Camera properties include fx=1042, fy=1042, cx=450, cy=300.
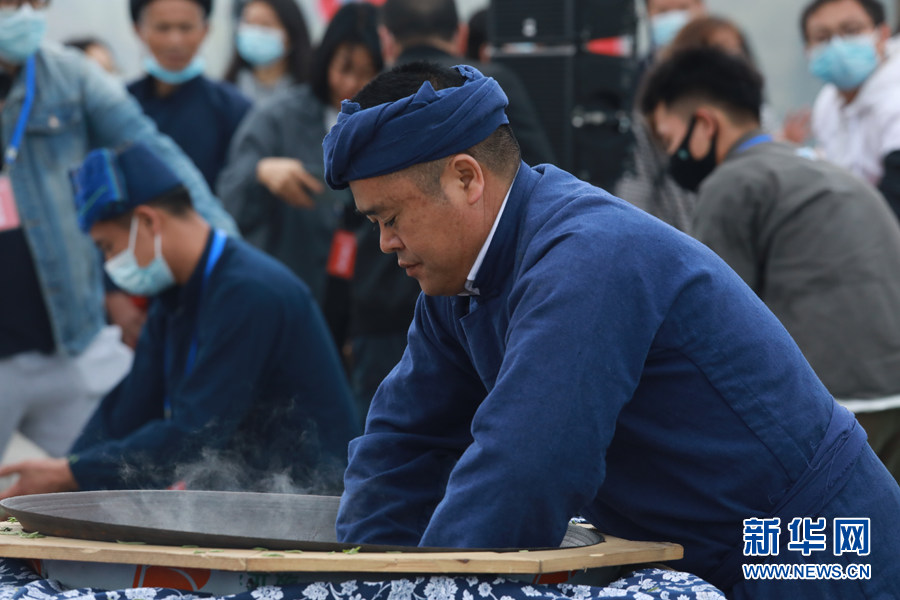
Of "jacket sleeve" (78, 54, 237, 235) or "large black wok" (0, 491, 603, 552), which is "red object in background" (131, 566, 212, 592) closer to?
"large black wok" (0, 491, 603, 552)

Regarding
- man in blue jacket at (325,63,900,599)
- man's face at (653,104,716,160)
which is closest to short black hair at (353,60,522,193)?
man in blue jacket at (325,63,900,599)

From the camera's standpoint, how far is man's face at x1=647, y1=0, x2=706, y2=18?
5379 millimetres

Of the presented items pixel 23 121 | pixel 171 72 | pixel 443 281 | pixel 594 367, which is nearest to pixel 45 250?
pixel 23 121

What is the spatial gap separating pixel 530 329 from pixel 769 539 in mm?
503

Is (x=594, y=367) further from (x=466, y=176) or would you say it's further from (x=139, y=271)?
(x=139, y=271)

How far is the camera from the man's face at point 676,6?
5.38m

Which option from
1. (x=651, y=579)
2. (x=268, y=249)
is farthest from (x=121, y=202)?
(x=651, y=579)

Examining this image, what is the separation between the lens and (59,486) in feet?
9.86

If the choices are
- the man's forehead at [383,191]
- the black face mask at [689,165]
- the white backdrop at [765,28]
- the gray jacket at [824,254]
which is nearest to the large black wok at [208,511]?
the man's forehead at [383,191]

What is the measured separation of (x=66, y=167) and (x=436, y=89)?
277cm

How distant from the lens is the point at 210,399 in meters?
3.07

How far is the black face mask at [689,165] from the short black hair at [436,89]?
193 centimetres

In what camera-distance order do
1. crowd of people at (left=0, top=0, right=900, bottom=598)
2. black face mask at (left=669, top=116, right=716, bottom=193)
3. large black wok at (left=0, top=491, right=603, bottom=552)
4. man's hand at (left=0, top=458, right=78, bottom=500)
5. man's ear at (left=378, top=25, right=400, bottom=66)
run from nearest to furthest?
crowd of people at (left=0, top=0, right=900, bottom=598) < large black wok at (left=0, top=491, right=603, bottom=552) < man's hand at (left=0, top=458, right=78, bottom=500) < black face mask at (left=669, top=116, right=716, bottom=193) < man's ear at (left=378, top=25, right=400, bottom=66)

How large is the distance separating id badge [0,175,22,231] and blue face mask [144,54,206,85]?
4.36 ft
